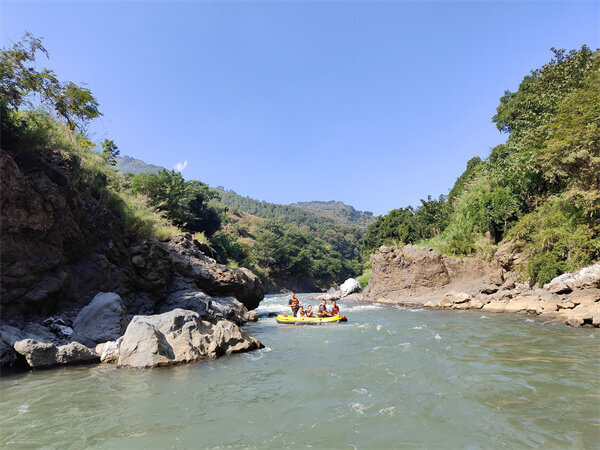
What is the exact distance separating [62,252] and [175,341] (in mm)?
4147

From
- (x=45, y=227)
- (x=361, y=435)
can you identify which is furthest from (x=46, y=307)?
(x=361, y=435)

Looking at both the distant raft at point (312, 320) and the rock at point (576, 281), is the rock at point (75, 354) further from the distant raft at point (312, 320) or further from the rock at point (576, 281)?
the rock at point (576, 281)

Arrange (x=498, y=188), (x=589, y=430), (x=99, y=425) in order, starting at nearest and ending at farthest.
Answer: (x=589, y=430)
(x=99, y=425)
(x=498, y=188)

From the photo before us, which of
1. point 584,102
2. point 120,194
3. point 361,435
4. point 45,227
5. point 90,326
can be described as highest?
point 584,102

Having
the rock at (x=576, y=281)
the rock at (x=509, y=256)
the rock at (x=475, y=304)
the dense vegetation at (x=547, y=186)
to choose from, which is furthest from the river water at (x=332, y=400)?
the rock at (x=509, y=256)

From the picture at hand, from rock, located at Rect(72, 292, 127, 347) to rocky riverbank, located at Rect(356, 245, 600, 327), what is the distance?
40.7 feet

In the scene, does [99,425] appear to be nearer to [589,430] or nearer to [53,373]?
[53,373]

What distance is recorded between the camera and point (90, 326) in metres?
8.41

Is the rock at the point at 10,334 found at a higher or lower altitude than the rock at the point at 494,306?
higher

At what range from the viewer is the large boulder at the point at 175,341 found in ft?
23.9

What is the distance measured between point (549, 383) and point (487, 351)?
8.29 feet

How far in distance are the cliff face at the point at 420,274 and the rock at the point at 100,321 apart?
16.7 m

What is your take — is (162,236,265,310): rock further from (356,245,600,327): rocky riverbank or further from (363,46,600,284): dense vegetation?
(363,46,600,284): dense vegetation

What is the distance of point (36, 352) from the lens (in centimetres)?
685
